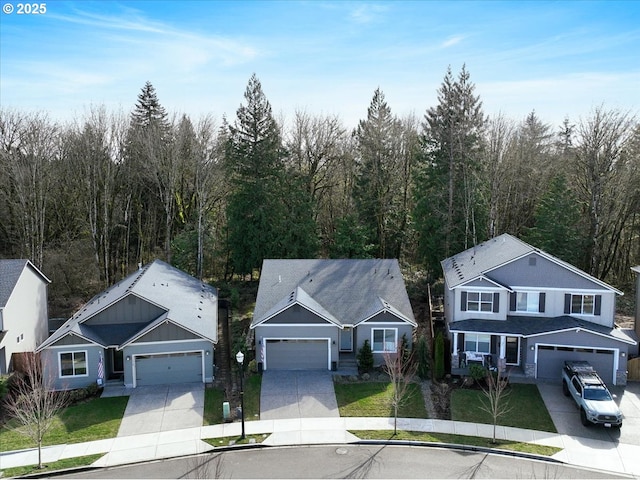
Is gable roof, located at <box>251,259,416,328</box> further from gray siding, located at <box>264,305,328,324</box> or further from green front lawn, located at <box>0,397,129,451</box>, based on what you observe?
green front lawn, located at <box>0,397,129,451</box>

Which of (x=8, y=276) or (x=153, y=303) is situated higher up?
(x=8, y=276)

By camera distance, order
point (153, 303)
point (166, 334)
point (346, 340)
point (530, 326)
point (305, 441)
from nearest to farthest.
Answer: point (305, 441) < point (166, 334) < point (530, 326) < point (153, 303) < point (346, 340)

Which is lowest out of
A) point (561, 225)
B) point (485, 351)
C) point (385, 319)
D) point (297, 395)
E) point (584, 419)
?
point (297, 395)

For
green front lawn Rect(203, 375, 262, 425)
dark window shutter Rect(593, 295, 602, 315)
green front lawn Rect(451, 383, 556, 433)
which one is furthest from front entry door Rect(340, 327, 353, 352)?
dark window shutter Rect(593, 295, 602, 315)

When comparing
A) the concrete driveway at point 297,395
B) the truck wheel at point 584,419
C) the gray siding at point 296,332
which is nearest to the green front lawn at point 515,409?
the truck wheel at point 584,419

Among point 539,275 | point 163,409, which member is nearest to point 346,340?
point 163,409

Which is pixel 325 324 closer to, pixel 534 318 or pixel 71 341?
pixel 534 318
